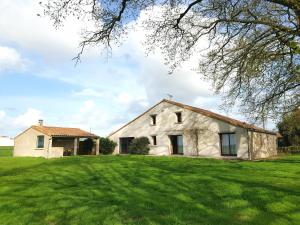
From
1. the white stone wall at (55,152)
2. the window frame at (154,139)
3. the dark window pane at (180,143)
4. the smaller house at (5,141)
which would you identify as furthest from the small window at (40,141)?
the smaller house at (5,141)

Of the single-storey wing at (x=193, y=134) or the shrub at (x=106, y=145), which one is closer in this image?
the single-storey wing at (x=193, y=134)

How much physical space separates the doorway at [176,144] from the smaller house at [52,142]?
34.9ft

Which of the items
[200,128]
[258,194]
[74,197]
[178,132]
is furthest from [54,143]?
[258,194]

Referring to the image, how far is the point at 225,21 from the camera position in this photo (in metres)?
13.7

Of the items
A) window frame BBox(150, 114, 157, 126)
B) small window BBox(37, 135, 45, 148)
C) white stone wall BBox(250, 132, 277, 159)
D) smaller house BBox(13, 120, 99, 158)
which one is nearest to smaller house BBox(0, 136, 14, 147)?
smaller house BBox(13, 120, 99, 158)

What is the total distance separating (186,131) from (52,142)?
1738 cm

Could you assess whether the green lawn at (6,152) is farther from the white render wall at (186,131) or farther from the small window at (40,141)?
the white render wall at (186,131)

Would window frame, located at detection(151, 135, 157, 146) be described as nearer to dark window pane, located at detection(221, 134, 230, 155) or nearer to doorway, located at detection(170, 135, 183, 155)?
doorway, located at detection(170, 135, 183, 155)

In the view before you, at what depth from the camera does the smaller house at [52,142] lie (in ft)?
114

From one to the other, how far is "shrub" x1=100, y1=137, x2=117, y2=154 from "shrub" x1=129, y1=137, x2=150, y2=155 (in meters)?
→ 4.38

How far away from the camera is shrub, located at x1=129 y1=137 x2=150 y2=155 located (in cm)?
3628

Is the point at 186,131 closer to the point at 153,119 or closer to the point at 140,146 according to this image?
the point at 153,119

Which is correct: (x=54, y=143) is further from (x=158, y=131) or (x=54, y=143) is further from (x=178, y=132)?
(x=178, y=132)

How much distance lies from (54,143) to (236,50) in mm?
29903
